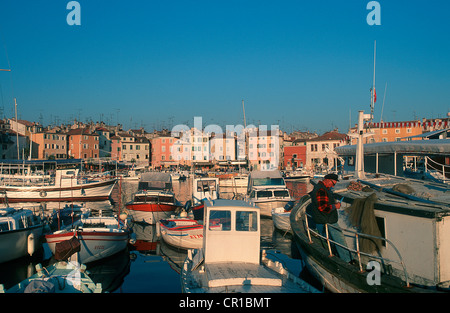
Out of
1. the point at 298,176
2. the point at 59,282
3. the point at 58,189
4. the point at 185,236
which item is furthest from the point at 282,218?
the point at 298,176

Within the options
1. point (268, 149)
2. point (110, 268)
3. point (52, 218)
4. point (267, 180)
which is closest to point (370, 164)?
point (267, 180)

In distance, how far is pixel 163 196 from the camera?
2878 centimetres

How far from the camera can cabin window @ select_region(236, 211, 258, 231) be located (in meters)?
11.6

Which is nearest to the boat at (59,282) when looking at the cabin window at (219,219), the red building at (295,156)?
the cabin window at (219,219)

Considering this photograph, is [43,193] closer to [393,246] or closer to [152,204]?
[152,204]

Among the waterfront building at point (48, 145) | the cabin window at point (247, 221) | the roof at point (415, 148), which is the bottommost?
the cabin window at point (247, 221)

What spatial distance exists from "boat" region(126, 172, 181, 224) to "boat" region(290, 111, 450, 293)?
15.9m

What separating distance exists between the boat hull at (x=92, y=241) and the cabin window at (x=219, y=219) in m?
7.79

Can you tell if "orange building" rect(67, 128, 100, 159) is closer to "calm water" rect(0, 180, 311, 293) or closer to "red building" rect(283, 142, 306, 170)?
"red building" rect(283, 142, 306, 170)

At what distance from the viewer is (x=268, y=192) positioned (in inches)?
1123

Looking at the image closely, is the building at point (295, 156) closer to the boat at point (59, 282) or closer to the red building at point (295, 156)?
the red building at point (295, 156)

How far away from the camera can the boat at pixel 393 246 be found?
9008mm
